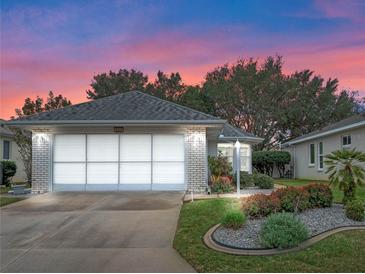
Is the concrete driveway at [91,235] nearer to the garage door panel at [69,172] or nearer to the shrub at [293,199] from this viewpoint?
the garage door panel at [69,172]

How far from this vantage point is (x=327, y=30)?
14.3 m

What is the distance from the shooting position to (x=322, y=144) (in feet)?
74.0

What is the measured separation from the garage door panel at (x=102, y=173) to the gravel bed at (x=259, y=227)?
7.51 metres

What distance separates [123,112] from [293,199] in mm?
8222

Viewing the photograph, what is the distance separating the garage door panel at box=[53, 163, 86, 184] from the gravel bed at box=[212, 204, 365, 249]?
8.27 m

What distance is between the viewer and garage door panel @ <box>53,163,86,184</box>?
48.0ft

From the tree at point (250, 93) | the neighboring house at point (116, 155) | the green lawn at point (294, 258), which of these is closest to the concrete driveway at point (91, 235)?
the green lawn at point (294, 258)

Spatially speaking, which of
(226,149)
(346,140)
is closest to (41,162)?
(226,149)

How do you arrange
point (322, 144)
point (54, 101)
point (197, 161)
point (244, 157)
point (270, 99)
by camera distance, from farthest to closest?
1. point (270, 99)
2. point (54, 101)
3. point (322, 144)
4. point (244, 157)
5. point (197, 161)

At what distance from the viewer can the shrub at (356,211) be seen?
7.98m

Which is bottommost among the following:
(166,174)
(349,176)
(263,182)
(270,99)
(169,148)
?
(263,182)

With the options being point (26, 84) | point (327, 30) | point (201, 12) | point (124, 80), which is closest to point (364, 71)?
point (327, 30)

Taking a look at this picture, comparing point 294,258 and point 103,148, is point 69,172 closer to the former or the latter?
point 103,148

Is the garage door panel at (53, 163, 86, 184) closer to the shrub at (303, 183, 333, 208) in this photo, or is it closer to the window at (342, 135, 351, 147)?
the shrub at (303, 183, 333, 208)
